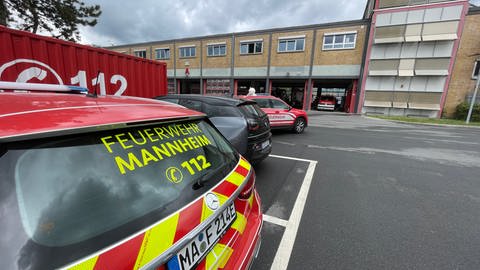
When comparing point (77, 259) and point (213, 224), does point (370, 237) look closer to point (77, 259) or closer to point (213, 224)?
point (213, 224)

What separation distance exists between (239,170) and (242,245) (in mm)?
532

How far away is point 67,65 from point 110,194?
4.86 meters

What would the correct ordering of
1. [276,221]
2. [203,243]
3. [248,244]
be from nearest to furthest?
[203,243], [248,244], [276,221]

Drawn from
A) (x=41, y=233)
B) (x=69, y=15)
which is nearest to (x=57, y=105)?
(x=41, y=233)

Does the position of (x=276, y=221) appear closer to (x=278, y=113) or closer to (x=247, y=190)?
(x=247, y=190)

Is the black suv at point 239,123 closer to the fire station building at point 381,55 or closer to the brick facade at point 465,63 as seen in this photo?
the fire station building at point 381,55

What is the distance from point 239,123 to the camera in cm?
376

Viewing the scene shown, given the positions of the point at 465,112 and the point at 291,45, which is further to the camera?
the point at 291,45

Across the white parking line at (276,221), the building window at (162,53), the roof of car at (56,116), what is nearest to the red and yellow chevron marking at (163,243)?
the roof of car at (56,116)

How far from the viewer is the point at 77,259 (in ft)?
2.31

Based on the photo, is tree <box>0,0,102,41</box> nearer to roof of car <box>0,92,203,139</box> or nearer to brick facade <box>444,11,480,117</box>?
roof of car <box>0,92,203,139</box>

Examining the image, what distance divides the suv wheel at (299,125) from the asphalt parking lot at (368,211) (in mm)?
3056

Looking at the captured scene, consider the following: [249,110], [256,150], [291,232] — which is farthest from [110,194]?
[249,110]

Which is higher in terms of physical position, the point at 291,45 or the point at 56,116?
the point at 291,45
